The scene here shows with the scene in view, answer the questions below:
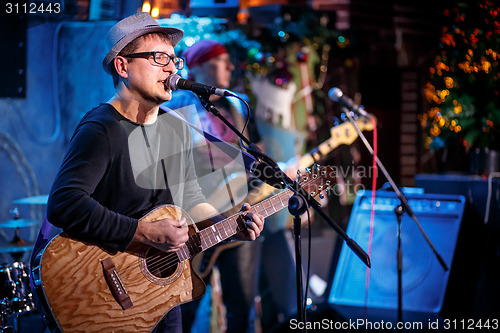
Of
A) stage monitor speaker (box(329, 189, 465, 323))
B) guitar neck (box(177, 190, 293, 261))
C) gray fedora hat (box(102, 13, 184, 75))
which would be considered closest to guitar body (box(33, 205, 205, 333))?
guitar neck (box(177, 190, 293, 261))

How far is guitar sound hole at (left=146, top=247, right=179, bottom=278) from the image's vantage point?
275 centimetres

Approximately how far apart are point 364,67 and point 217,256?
501 cm

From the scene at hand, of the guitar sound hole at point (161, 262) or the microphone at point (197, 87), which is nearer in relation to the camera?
the microphone at point (197, 87)

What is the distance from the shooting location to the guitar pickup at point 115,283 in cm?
262

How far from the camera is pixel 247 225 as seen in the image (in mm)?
2910

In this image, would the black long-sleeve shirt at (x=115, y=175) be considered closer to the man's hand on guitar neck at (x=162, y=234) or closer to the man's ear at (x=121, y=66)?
Answer: the man's hand on guitar neck at (x=162, y=234)

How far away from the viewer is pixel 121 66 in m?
2.81

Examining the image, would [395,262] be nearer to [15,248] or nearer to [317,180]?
[317,180]

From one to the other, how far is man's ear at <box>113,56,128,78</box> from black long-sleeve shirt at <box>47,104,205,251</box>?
0.59 ft

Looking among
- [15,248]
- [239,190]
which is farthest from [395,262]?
[15,248]

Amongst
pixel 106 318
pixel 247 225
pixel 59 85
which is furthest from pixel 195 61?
pixel 106 318

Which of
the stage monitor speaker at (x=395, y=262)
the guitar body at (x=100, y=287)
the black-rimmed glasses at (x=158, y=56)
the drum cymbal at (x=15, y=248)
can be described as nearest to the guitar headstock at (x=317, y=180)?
the guitar body at (x=100, y=287)

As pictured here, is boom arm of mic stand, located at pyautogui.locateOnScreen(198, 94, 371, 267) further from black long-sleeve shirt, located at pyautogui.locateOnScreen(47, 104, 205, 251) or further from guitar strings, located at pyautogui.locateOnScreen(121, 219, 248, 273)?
guitar strings, located at pyautogui.locateOnScreen(121, 219, 248, 273)

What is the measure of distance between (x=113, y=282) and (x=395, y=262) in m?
2.32
